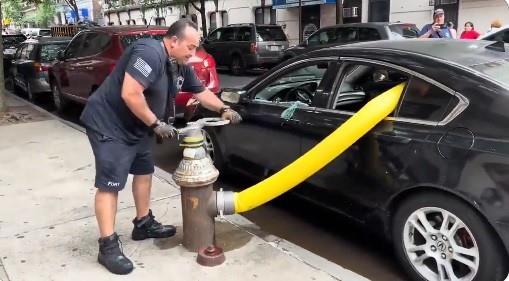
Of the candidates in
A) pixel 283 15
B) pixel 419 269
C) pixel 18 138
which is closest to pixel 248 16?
pixel 283 15

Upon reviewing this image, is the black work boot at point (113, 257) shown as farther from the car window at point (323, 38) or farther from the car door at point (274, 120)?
the car window at point (323, 38)

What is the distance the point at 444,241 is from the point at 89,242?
8.07 feet

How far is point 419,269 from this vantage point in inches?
126

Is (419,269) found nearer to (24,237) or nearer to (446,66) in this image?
(446,66)

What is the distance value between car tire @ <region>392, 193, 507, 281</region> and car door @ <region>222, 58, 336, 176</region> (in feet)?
3.69

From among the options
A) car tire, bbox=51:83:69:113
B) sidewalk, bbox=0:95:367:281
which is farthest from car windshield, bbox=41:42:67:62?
sidewalk, bbox=0:95:367:281

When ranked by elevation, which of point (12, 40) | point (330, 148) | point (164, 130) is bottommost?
point (330, 148)

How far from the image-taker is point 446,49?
3545 mm

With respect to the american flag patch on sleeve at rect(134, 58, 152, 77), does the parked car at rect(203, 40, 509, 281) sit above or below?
below

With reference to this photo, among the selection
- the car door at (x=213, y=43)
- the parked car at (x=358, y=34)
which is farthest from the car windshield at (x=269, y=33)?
the car door at (x=213, y=43)

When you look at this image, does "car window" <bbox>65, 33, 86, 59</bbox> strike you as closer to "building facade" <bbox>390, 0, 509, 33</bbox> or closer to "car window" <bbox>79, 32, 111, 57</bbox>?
"car window" <bbox>79, 32, 111, 57</bbox>

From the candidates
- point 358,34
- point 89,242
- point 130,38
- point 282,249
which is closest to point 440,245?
point 282,249

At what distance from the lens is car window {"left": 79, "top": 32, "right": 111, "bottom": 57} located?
26.5 ft

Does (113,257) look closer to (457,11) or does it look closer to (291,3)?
(457,11)
